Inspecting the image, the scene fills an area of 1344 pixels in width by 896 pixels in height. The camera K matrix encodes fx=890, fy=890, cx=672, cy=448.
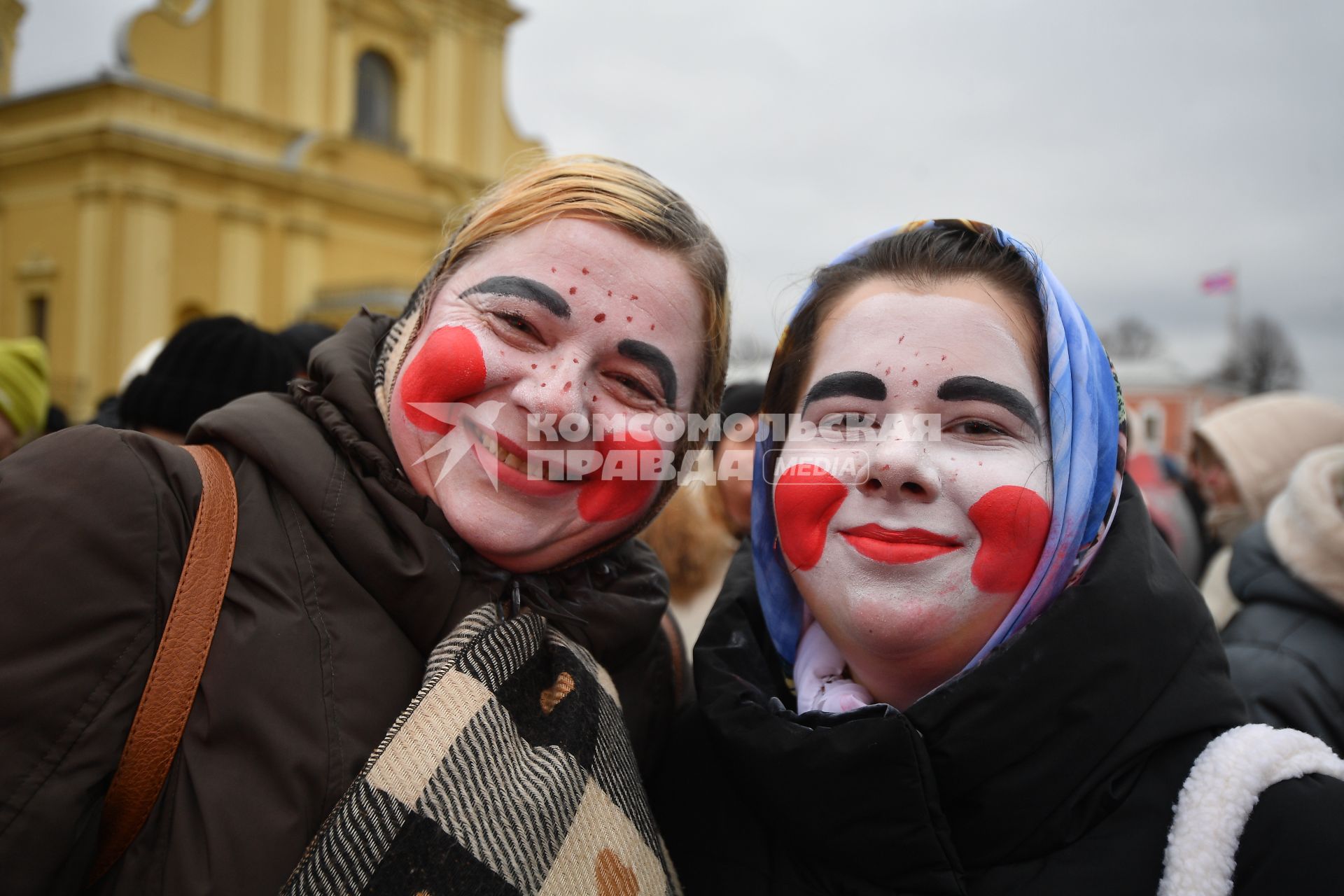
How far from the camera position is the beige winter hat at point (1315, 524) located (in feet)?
7.29

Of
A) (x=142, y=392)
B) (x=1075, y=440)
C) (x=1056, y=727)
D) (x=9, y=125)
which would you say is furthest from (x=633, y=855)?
(x=9, y=125)

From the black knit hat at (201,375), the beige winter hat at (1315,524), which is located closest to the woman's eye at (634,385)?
the black knit hat at (201,375)

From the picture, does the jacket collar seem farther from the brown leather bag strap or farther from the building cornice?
the building cornice

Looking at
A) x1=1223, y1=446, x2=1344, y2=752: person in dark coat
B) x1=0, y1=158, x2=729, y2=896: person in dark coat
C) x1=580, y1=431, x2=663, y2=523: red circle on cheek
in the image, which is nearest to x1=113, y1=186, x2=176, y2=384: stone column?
x1=0, y1=158, x2=729, y2=896: person in dark coat

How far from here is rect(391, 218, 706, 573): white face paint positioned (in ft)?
5.02

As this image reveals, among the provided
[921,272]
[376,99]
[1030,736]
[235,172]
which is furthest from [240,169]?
[1030,736]

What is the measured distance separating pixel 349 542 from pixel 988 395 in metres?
1.02

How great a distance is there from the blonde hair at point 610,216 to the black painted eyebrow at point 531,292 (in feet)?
0.40

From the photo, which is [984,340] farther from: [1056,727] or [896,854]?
[896,854]

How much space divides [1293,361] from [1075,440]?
54.0 meters

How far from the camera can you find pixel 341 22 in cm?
1672

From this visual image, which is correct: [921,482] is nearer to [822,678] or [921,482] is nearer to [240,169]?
[822,678]

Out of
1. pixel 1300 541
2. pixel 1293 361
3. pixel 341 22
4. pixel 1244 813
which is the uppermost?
pixel 341 22

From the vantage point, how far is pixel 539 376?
1563mm
